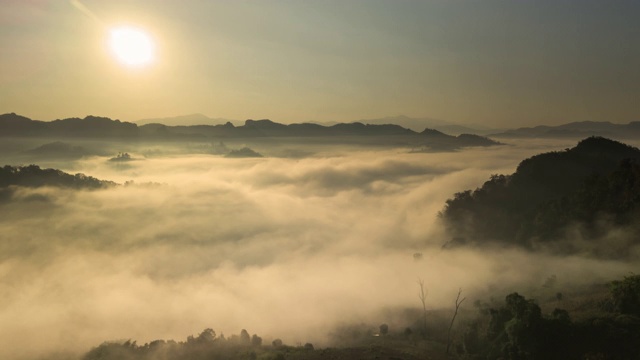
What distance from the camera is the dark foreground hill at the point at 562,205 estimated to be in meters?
89.9

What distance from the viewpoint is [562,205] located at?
4018 inches

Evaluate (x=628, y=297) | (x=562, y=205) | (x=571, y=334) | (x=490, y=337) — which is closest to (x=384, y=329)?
(x=490, y=337)

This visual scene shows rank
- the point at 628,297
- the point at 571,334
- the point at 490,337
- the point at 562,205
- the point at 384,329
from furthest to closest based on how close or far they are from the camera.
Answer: the point at 562,205
the point at 384,329
the point at 490,337
the point at 628,297
the point at 571,334

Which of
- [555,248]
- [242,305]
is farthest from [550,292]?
[242,305]

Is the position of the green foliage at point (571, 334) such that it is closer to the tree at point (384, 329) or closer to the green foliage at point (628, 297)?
the green foliage at point (628, 297)

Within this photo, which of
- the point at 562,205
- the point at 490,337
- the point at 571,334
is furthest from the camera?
the point at 562,205

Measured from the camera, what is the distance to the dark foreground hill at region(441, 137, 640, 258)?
89.9 m

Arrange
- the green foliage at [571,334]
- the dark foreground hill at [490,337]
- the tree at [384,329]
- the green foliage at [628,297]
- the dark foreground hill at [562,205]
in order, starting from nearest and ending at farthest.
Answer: the green foliage at [571,334] → the dark foreground hill at [490,337] → the green foliage at [628,297] → the tree at [384,329] → the dark foreground hill at [562,205]

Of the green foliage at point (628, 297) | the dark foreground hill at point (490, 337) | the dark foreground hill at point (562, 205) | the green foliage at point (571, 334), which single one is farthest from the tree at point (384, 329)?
the dark foreground hill at point (562, 205)

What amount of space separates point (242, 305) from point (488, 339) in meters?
82.0

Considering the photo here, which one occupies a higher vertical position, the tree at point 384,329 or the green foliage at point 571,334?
the green foliage at point 571,334

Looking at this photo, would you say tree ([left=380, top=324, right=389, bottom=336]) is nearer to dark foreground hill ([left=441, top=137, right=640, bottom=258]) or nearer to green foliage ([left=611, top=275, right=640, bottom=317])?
green foliage ([left=611, top=275, right=640, bottom=317])

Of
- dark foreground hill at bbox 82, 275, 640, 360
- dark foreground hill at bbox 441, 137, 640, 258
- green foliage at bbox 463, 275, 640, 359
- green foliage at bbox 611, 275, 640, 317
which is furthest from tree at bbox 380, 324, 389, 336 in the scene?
A: dark foreground hill at bbox 441, 137, 640, 258

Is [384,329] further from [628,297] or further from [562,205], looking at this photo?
[562,205]
